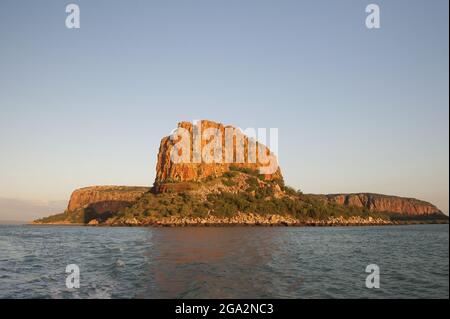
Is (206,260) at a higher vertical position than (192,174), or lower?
lower

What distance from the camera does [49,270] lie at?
3127 centimetres

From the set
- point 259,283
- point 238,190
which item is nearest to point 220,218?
point 238,190

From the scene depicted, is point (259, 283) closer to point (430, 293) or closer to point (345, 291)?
point (345, 291)

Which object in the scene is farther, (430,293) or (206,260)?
(206,260)

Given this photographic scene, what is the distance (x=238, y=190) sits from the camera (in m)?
184

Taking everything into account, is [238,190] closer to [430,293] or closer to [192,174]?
[192,174]

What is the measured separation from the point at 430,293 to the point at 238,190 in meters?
162
